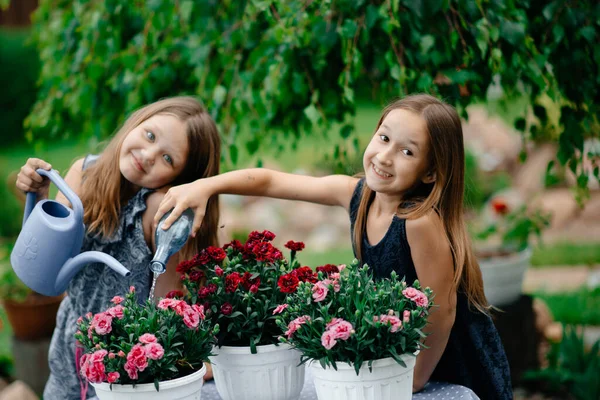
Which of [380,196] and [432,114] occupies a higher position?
[432,114]

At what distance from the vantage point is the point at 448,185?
67.3 inches

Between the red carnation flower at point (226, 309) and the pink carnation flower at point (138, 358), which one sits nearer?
the pink carnation flower at point (138, 358)

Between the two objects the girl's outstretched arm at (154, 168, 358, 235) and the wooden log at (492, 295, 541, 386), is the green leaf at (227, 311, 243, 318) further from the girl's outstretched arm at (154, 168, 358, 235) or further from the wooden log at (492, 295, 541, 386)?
the wooden log at (492, 295, 541, 386)

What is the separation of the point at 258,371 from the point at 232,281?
0.20 meters

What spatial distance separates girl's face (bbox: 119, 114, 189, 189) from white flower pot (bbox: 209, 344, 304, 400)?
505 millimetres

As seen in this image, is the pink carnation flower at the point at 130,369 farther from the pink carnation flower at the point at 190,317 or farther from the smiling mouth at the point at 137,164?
the smiling mouth at the point at 137,164

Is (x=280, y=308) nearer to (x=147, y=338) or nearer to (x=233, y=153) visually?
(x=147, y=338)

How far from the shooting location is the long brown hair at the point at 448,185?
1.67 m

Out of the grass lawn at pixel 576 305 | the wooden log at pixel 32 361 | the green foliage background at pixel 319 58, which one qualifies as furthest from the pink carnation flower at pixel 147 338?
the grass lawn at pixel 576 305

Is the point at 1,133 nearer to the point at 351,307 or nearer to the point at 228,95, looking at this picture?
the point at 228,95

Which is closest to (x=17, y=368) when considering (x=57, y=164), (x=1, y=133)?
(x=57, y=164)

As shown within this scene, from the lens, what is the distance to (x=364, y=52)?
2430mm

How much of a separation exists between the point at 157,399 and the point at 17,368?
8.32 feet

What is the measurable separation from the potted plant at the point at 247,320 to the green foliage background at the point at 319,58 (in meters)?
Result: 0.88
